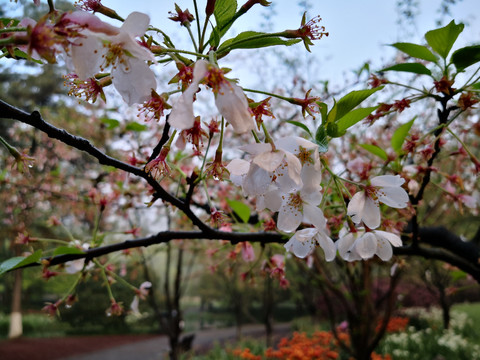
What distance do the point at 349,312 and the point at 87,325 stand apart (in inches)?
517

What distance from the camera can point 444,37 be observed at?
0.74 metres

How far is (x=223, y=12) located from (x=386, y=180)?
1.51 ft

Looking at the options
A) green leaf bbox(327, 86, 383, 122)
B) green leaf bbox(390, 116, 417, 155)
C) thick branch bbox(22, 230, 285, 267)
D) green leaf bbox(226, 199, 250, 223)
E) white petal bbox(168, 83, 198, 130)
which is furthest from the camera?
green leaf bbox(226, 199, 250, 223)

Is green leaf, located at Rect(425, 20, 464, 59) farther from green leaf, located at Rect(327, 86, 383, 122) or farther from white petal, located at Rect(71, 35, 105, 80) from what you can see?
white petal, located at Rect(71, 35, 105, 80)

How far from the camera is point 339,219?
1019 millimetres

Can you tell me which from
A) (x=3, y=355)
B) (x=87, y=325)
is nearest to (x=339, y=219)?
(x=3, y=355)

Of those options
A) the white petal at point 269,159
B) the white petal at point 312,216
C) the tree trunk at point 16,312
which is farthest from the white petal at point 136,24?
the tree trunk at point 16,312

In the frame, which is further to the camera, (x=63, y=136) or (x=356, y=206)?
(x=356, y=206)

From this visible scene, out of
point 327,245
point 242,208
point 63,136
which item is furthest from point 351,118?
point 242,208

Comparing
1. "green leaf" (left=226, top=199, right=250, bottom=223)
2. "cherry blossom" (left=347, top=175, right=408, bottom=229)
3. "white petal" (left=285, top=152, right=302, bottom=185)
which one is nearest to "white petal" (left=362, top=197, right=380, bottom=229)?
"cherry blossom" (left=347, top=175, right=408, bottom=229)

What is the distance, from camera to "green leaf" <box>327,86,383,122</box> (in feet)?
1.98

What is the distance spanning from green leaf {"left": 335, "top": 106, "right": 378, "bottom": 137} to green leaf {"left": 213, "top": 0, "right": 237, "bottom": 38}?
0.26 meters

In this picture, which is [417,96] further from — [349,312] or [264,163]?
[349,312]

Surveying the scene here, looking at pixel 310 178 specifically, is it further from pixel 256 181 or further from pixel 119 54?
pixel 119 54
